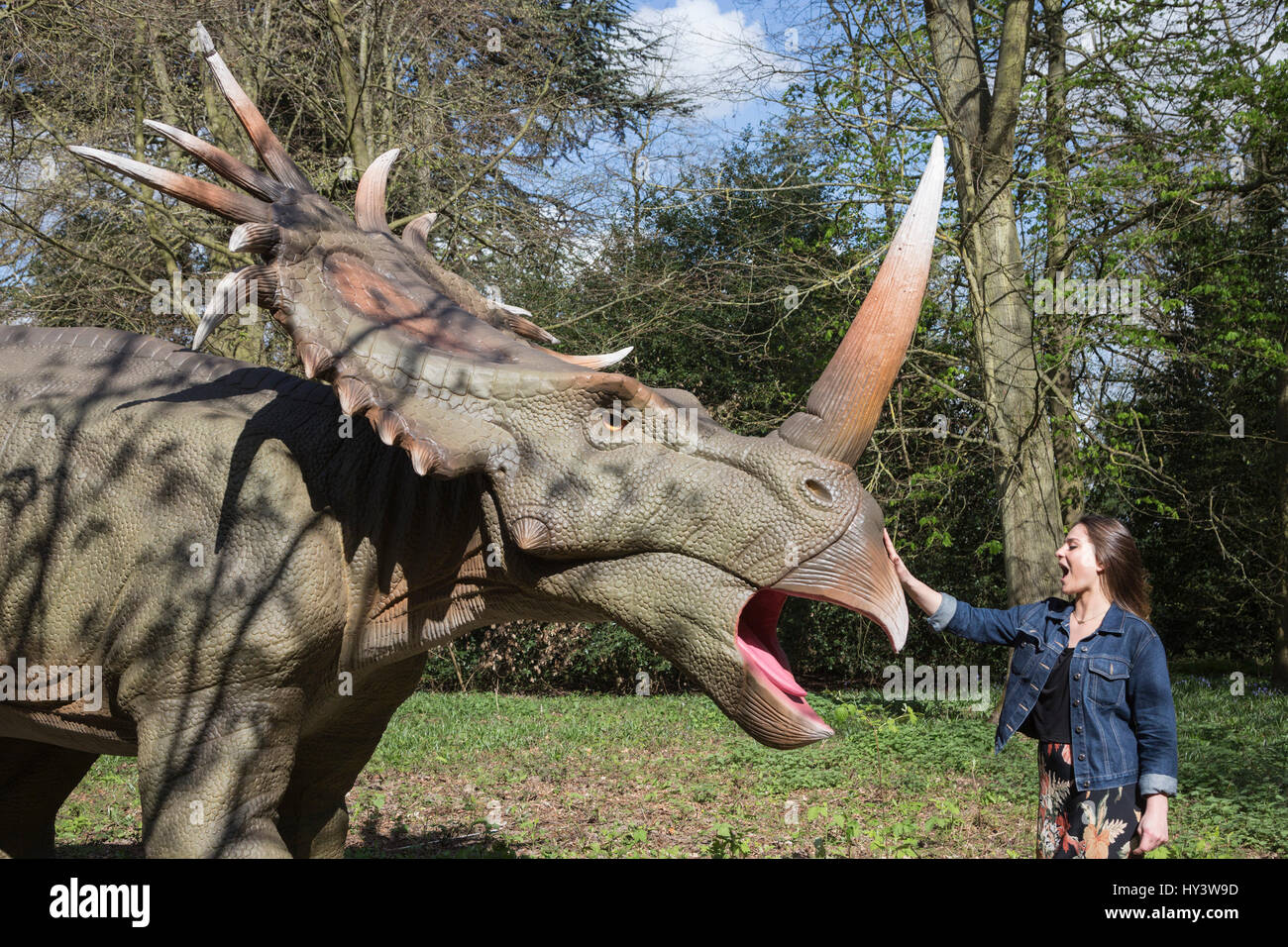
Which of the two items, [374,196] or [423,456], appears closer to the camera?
[423,456]

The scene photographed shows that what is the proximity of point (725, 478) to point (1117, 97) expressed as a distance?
1109cm

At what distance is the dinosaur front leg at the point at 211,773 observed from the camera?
2.91 metres

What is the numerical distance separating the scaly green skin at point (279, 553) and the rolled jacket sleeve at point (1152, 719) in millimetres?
1229

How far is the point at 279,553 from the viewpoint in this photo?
3.02 meters

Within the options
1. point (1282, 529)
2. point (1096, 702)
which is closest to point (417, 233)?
point (1096, 702)

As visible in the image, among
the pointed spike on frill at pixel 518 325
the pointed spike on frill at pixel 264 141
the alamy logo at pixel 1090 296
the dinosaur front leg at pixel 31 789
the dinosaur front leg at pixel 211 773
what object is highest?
the alamy logo at pixel 1090 296

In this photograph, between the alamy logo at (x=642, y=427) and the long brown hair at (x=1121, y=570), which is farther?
the long brown hair at (x=1121, y=570)

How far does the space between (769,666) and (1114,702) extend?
3.94ft

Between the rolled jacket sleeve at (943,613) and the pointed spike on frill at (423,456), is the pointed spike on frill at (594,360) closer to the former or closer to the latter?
the pointed spike on frill at (423,456)

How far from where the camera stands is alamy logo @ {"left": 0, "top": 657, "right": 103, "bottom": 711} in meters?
3.19

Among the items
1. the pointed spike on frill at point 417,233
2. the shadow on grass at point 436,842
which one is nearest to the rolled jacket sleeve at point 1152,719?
the pointed spike on frill at point 417,233

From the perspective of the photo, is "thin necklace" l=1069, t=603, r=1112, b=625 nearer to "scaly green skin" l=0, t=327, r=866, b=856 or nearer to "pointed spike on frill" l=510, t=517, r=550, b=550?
"scaly green skin" l=0, t=327, r=866, b=856

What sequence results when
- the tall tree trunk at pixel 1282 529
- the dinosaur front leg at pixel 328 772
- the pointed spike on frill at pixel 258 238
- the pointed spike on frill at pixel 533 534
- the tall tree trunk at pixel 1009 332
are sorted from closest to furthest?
the pointed spike on frill at pixel 533 534, the pointed spike on frill at pixel 258 238, the dinosaur front leg at pixel 328 772, the tall tree trunk at pixel 1009 332, the tall tree trunk at pixel 1282 529

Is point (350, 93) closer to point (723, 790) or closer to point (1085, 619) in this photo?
point (723, 790)
